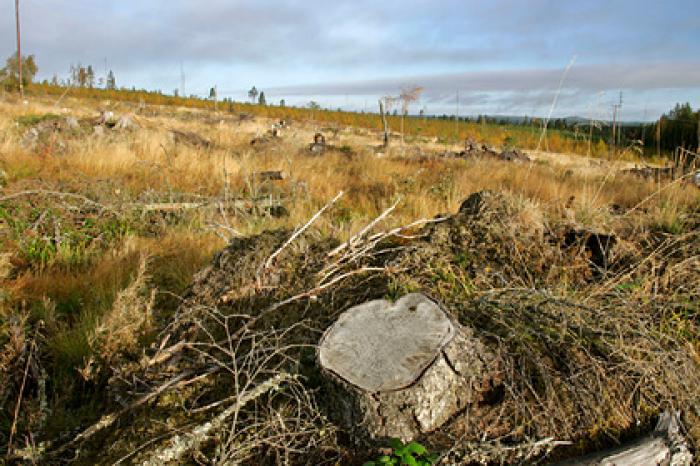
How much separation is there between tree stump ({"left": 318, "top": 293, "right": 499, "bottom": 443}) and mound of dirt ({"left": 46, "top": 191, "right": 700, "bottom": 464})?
2.6 inches

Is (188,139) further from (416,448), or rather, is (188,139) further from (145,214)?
(416,448)

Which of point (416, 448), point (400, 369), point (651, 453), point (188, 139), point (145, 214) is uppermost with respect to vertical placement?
point (188, 139)

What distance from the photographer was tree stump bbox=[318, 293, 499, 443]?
2.00m

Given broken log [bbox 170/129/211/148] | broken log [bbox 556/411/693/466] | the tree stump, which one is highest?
broken log [bbox 170/129/211/148]

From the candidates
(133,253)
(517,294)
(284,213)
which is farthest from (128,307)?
(284,213)

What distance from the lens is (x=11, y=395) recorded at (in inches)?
108

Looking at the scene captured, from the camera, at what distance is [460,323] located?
2607 millimetres

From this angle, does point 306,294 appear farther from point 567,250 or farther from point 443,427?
point 567,250

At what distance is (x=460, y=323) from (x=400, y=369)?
661 mm

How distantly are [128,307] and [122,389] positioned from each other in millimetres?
628

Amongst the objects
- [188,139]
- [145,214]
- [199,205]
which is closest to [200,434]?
[145,214]

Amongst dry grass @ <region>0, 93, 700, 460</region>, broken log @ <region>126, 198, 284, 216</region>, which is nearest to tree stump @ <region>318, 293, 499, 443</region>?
dry grass @ <region>0, 93, 700, 460</region>

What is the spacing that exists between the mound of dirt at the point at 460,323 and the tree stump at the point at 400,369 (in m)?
0.07

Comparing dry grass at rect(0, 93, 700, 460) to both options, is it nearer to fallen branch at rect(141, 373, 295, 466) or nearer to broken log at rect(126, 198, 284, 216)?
broken log at rect(126, 198, 284, 216)
